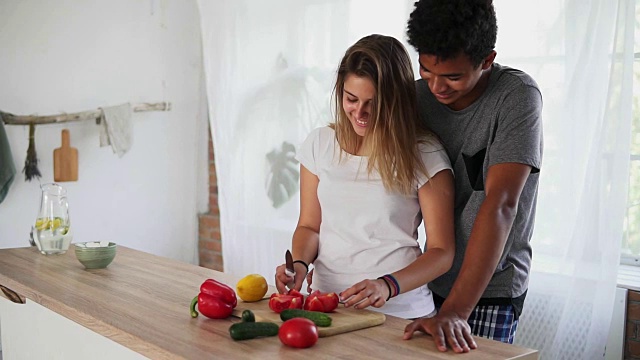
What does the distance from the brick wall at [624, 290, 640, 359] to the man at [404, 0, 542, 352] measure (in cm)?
101

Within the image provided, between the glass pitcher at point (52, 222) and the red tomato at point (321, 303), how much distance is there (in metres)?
1.19

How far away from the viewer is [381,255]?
6.89 feet

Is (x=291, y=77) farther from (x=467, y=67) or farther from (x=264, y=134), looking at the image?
(x=467, y=67)

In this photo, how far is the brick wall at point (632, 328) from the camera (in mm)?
2879

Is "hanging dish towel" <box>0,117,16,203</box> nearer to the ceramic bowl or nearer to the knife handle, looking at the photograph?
the ceramic bowl

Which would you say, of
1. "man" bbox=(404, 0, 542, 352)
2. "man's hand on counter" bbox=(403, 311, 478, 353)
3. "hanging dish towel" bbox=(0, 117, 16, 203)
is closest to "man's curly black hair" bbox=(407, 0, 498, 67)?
"man" bbox=(404, 0, 542, 352)

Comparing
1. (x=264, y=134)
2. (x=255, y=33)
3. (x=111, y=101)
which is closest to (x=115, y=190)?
(x=111, y=101)

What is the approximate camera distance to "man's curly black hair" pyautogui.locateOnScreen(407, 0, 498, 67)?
183 centimetres

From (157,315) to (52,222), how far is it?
0.98 meters

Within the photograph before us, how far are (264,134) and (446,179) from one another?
2.22 metres

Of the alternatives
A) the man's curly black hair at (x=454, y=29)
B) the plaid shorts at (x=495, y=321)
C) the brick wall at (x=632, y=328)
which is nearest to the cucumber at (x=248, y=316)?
the plaid shorts at (x=495, y=321)

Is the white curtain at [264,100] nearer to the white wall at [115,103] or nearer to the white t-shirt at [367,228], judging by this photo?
the white wall at [115,103]

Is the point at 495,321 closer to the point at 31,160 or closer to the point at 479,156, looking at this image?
the point at 479,156

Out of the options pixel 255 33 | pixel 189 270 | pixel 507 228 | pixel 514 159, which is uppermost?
pixel 255 33
